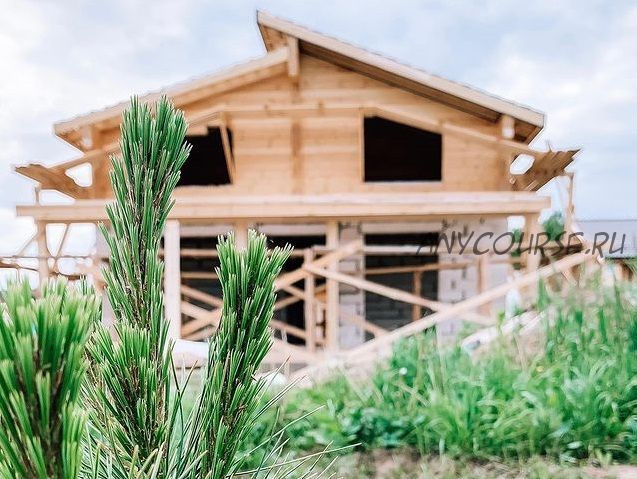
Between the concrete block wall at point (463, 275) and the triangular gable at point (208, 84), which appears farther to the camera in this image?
the concrete block wall at point (463, 275)

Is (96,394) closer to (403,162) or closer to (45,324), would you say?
(45,324)

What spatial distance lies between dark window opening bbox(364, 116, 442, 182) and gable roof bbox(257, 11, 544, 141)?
12.1 ft

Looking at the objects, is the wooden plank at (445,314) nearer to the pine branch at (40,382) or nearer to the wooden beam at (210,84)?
the wooden beam at (210,84)

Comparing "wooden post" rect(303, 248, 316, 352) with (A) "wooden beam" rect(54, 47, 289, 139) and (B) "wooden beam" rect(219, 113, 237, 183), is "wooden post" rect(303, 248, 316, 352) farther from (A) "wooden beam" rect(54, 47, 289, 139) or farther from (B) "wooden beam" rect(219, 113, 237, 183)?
(A) "wooden beam" rect(54, 47, 289, 139)

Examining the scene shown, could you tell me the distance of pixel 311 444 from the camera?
150 inches

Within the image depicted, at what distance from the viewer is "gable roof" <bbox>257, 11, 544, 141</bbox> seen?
30.2 feet

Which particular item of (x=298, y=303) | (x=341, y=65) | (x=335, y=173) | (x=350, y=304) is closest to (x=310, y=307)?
(x=350, y=304)

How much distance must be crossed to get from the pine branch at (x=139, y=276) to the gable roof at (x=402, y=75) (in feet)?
29.3

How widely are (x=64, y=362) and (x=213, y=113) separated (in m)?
8.97

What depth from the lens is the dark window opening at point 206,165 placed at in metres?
13.3

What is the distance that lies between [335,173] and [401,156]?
500 centimetres

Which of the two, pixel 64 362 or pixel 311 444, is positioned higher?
pixel 64 362

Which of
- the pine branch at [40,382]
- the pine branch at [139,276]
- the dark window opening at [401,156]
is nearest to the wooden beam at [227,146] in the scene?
the dark window opening at [401,156]

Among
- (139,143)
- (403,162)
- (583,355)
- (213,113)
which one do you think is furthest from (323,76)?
(139,143)
